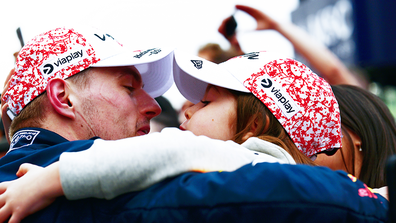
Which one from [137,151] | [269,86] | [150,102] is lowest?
[150,102]

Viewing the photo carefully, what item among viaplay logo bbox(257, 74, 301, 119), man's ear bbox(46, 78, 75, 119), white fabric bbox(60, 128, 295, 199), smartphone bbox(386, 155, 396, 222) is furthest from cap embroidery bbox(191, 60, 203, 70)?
smartphone bbox(386, 155, 396, 222)

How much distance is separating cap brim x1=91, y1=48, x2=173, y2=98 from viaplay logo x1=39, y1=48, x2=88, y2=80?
0.10m

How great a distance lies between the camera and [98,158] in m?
1.29

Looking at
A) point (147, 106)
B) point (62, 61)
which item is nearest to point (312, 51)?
point (147, 106)

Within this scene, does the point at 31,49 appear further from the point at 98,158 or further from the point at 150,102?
the point at 98,158

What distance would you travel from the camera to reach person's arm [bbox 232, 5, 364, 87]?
3.49 meters

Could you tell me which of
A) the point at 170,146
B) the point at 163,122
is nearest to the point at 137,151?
the point at 170,146

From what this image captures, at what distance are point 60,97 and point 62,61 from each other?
205 millimetres

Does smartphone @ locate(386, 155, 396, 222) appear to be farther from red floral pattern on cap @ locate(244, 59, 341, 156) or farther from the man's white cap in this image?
the man's white cap

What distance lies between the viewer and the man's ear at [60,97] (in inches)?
82.3

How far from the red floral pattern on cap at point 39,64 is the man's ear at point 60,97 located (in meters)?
0.03

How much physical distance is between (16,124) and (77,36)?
2.00 ft

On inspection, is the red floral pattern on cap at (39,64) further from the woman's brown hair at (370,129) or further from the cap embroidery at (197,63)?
the woman's brown hair at (370,129)

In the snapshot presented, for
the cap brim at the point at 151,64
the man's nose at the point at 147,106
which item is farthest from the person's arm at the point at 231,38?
the man's nose at the point at 147,106
